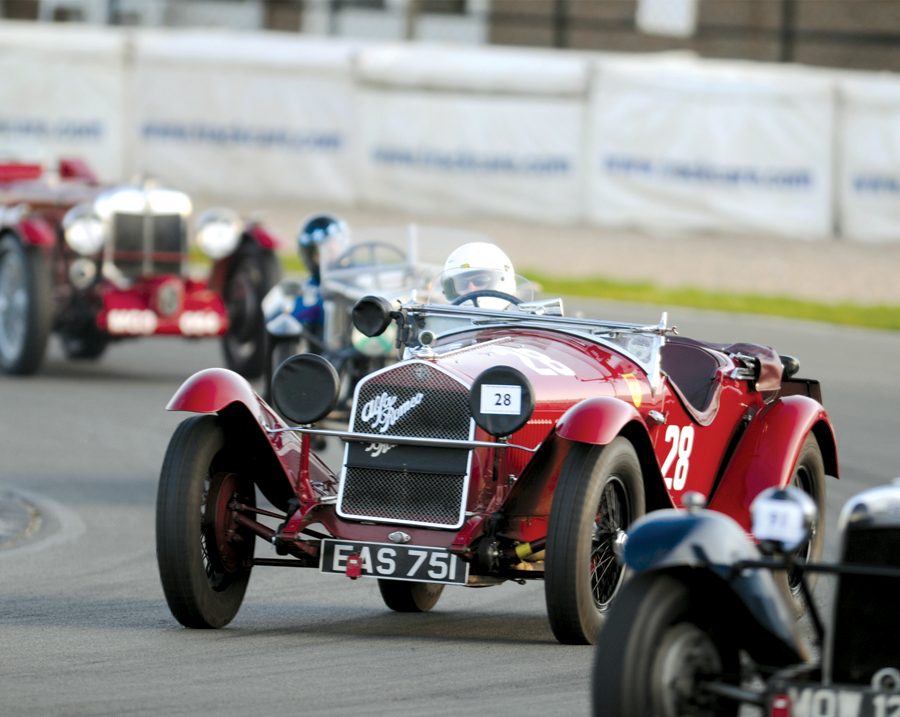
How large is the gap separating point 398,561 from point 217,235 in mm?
8477

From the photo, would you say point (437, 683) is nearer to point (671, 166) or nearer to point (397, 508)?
point (397, 508)

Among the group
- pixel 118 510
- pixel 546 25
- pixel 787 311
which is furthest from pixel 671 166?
pixel 118 510

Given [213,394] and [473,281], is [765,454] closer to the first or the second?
[473,281]

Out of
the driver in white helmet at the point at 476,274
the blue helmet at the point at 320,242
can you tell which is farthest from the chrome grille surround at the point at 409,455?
the blue helmet at the point at 320,242

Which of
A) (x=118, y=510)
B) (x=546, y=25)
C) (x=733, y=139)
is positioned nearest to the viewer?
(x=118, y=510)

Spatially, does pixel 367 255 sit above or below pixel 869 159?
below

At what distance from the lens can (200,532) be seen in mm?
6973

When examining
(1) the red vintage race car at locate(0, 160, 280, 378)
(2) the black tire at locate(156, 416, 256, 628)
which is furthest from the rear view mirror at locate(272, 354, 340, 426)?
(1) the red vintage race car at locate(0, 160, 280, 378)

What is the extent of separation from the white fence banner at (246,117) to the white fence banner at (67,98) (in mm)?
360

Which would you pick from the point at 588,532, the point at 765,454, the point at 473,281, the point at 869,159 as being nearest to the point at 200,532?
the point at 588,532

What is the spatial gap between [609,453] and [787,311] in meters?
12.4

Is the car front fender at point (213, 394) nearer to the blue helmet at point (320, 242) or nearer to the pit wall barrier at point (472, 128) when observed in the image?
the blue helmet at point (320, 242)

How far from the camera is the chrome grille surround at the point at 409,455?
22.9ft

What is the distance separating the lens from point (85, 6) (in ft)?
108
